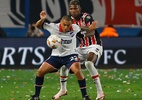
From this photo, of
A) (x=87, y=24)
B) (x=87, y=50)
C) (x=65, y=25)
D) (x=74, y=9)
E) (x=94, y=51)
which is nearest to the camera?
(x=65, y=25)

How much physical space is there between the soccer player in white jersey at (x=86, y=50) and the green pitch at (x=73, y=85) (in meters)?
0.33

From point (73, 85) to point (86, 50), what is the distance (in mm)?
2929

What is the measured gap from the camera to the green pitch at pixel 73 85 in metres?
15.2

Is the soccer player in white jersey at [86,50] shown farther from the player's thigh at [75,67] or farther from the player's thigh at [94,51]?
the player's thigh at [75,67]

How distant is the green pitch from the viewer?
15180mm

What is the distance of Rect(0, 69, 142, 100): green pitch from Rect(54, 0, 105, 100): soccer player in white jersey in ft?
1.07

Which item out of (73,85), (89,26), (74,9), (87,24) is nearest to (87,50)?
(87,24)

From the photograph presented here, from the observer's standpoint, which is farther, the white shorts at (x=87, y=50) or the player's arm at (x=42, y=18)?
the white shorts at (x=87, y=50)

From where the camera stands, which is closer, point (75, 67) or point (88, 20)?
point (75, 67)

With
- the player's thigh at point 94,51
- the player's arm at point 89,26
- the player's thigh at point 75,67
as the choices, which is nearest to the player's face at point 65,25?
the player's arm at point 89,26

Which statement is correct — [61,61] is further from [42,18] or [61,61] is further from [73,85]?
[73,85]

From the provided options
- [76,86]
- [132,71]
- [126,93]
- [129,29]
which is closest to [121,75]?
[132,71]

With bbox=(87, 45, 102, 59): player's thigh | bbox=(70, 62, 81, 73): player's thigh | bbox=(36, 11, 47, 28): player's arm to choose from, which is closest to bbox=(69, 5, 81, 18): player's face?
bbox=(36, 11, 47, 28): player's arm

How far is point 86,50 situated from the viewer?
599 inches
